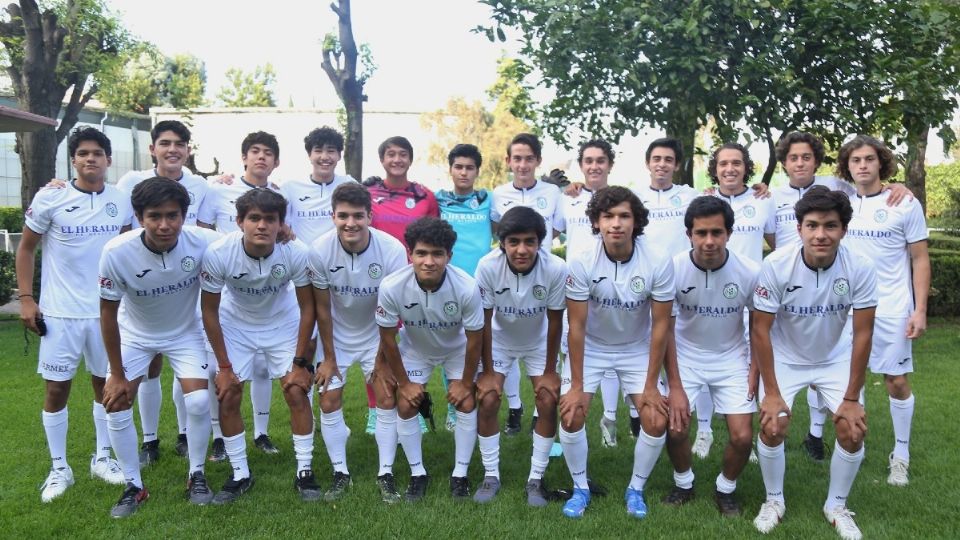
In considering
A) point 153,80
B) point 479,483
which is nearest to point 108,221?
point 479,483

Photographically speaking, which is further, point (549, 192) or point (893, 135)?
point (893, 135)

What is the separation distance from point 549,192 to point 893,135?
3662 mm

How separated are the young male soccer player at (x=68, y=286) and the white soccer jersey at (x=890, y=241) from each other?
16.0 feet

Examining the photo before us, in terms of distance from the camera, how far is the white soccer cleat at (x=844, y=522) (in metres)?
3.74

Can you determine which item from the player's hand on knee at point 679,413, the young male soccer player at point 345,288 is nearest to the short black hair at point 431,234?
the young male soccer player at point 345,288

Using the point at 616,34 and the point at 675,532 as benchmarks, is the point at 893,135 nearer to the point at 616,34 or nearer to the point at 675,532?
the point at 616,34

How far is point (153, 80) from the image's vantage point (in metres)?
39.3

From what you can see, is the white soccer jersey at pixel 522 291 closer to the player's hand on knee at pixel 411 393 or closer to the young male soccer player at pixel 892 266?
the player's hand on knee at pixel 411 393

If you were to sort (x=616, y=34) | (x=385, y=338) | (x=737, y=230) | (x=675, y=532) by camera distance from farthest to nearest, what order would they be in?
(x=616, y=34) < (x=737, y=230) < (x=385, y=338) < (x=675, y=532)

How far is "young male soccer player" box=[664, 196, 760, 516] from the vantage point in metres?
4.02

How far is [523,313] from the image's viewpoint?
14.6 ft

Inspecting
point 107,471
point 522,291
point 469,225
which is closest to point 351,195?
point 522,291

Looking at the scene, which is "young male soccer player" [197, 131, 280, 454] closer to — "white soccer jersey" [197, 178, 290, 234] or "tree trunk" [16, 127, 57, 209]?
"white soccer jersey" [197, 178, 290, 234]

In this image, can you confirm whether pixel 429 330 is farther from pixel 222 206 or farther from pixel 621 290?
pixel 222 206
